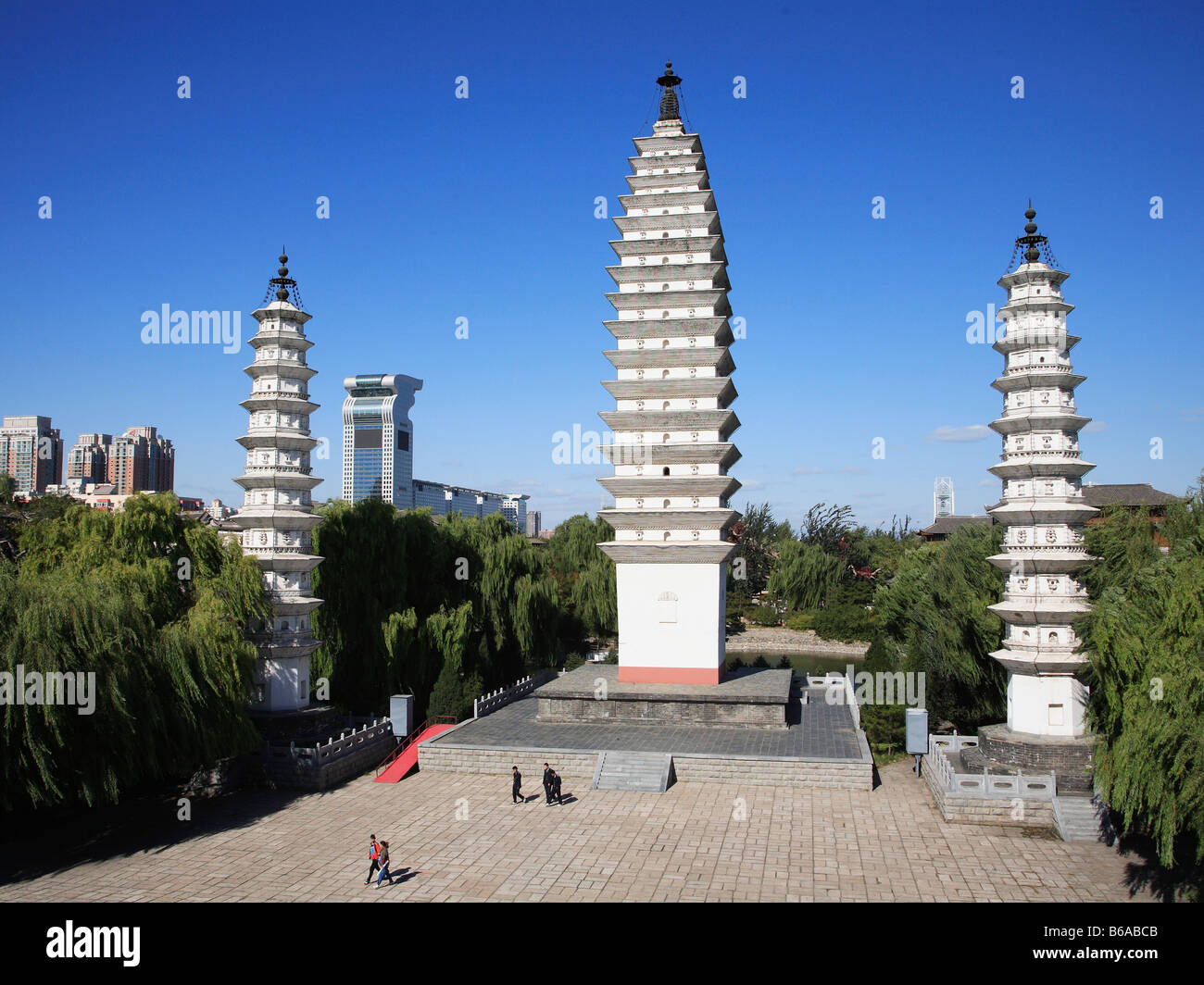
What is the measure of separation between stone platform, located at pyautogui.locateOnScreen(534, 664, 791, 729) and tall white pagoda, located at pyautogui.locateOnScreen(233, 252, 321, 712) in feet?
20.5

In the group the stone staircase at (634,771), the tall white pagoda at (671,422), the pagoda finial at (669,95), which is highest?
the pagoda finial at (669,95)

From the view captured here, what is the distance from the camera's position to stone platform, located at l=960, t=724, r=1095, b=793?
16.0m

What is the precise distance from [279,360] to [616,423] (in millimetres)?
8657

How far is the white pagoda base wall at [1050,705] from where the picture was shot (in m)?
16.7

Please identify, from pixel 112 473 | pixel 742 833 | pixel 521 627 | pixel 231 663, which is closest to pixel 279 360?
pixel 231 663

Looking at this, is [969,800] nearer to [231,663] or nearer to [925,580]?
[925,580]

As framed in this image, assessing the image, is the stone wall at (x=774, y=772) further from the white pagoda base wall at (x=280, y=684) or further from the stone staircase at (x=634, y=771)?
the white pagoda base wall at (x=280, y=684)

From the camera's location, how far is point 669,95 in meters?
24.5

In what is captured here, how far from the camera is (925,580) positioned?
86.0ft

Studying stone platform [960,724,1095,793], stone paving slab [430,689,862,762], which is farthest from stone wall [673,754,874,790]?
stone platform [960,724,1095,793]

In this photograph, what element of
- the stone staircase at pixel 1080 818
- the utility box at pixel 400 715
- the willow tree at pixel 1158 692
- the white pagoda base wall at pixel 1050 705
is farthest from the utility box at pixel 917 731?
the utility box at pixel 400 715

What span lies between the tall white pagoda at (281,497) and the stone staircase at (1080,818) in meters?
16.0

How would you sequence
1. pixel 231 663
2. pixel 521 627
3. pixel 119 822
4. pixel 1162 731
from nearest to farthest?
1. pixel 1162 731
2. pixel 119 822
3. pixel 231 663
4. pixel 521 627

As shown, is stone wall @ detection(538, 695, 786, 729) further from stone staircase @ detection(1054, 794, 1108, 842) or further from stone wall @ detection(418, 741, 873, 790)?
stone staircase @ detection(1054, 794, 1108, 842)
